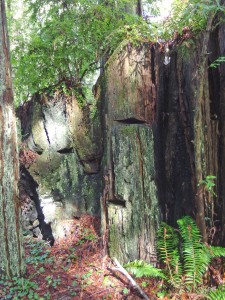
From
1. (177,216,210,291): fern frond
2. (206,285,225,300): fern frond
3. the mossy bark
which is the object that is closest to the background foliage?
the mossy bark

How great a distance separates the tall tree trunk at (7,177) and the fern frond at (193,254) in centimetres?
260

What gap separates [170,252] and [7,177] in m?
2.92

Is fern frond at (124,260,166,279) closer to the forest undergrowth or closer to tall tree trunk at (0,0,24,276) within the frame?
the forest undergrowth

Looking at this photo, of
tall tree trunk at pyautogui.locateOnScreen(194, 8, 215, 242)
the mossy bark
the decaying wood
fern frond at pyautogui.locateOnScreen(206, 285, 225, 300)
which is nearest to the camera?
fern frond at pyautogui.locateOnScreen(206, 285, 225, 300)

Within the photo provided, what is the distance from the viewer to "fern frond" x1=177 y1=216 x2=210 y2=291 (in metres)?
3.89

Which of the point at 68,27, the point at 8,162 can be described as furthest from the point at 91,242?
the point at 68,27

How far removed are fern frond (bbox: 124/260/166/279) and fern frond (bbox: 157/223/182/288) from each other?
0.16 metres

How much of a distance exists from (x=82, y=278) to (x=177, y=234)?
174 cm

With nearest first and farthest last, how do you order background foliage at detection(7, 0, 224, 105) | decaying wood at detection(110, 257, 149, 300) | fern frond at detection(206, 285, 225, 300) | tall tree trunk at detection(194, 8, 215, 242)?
fern frond at detection(206, 285, 225, 300), decaying wood at detection(110, 257, 149, 300), tall tree trunk at detection(194, 8, 215, 242), background foliage at detection(7, 0, 224, 105)

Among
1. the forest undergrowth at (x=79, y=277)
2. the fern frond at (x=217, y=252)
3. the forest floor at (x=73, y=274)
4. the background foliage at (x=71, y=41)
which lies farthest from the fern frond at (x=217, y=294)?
the background foliage at (x=71, y=41)

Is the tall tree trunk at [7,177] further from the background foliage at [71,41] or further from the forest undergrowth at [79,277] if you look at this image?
the background foliage at [71,41]

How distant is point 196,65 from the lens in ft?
14.6

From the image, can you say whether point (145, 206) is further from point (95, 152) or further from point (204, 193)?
point (95, 152)

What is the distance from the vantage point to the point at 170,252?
4.46 meters
